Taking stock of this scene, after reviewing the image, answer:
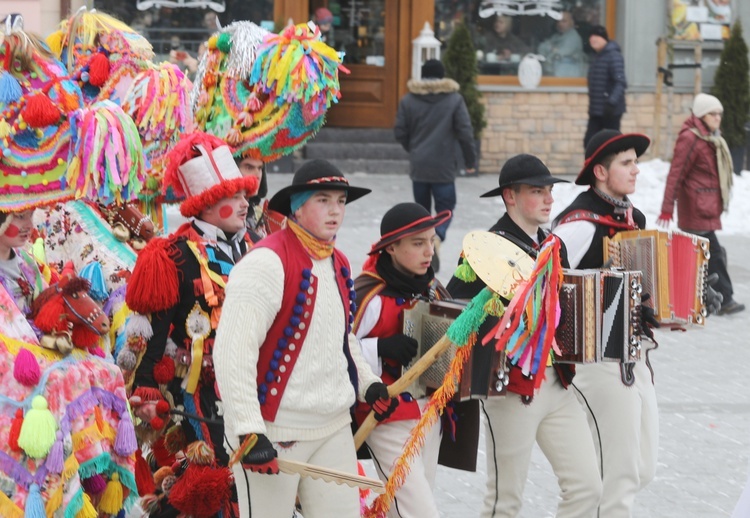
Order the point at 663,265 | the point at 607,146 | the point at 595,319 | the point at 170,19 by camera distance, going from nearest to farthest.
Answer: the point at 595,319
the point at 663,265
the point at 607,146
the point at 170,19

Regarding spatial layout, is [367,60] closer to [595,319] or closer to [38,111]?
[595,319]

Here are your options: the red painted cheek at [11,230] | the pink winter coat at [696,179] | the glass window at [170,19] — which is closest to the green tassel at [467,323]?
the red painted cheek at [11,230]

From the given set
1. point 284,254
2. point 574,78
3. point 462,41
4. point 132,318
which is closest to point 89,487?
point 132,318

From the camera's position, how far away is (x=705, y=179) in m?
11.4

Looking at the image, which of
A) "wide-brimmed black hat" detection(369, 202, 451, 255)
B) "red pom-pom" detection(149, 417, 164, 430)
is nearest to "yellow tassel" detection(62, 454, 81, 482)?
"red pom-pom" detection(149, 417, 164, 430)

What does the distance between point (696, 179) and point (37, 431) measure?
7924 millimetres

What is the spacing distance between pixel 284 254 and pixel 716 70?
606 inches

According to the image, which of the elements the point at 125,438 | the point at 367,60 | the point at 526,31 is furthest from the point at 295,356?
the point at 526,31

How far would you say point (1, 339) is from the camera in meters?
4.54

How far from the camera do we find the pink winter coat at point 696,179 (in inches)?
444

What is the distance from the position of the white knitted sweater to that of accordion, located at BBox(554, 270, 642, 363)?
103cm

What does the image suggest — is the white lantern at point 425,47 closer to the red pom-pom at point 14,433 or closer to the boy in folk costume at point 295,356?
the boy in folk costume at point 295,356

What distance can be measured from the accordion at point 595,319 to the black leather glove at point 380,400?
76 cm

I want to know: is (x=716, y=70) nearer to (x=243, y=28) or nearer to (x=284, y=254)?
(x=243, y=28)
